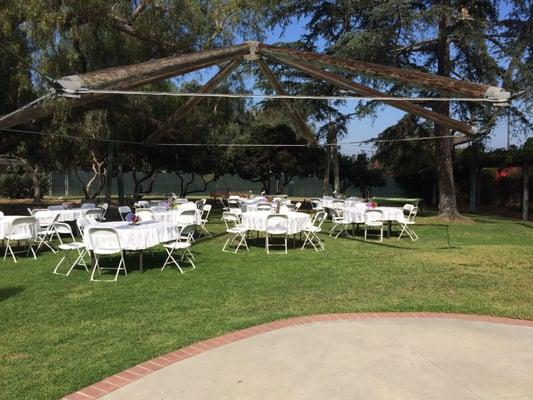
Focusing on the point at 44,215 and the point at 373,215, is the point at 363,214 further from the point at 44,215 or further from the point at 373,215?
the point at 44,215

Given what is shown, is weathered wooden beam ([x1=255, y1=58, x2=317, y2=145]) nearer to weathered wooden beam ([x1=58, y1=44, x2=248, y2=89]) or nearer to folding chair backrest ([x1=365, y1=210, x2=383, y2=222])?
weathered wooden beam ([x1=58, y1=44, x2=248, y2=89])

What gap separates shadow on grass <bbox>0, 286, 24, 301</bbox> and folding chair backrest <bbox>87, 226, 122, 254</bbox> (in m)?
1.13

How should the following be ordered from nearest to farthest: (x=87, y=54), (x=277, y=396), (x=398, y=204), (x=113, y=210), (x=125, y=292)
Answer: (x=277, y=396), (x=125, y=292), (x=87, y=54), (x=113, y=210), (x=398, y=204)

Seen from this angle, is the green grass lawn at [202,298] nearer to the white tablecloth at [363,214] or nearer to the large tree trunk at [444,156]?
the white tablecloth at [363,214]

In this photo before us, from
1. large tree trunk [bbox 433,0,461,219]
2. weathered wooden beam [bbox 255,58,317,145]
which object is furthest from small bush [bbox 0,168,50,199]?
large tree trunk [bbox 433,0,461,219]

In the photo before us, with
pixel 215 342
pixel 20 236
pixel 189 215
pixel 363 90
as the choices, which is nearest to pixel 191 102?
pixel 189 215

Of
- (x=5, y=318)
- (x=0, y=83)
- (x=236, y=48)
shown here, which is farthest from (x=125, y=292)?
(x=0, y=83)

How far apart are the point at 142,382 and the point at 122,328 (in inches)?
56.9

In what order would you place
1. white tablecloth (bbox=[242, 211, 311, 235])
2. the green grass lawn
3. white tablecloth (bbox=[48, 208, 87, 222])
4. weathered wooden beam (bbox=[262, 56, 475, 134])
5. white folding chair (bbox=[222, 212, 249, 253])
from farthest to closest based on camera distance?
white tablecloth (bbox=[48, 208, 87, 222]), white folding chair (bbox=[222, 212, 249, 253]), white tablecloth (bbox=[242, 211, 311, 235]), weathered wooden beam (bbox=[262, 56, 475, 134]), the green grass lawn

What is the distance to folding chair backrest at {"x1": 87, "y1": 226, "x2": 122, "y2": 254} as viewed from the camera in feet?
24.1

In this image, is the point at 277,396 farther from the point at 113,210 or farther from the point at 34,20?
the point at 113,210

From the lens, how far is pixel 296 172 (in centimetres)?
2530

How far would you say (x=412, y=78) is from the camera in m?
8.06

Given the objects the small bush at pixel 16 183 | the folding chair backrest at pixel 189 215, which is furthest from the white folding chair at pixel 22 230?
the small bush at pixel 16 183
